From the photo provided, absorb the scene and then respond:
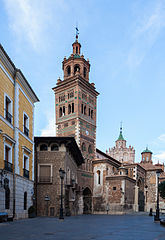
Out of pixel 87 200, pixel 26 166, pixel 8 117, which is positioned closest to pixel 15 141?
pixel 8 117

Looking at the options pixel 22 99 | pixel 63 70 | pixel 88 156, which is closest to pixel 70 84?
pixel 63 70

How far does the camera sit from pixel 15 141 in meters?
20.0

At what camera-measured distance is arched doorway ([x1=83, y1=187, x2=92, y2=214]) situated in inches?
1886

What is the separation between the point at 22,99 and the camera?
73.6 feet

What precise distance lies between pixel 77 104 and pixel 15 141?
2851 cm

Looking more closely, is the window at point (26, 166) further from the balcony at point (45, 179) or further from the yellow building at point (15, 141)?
the balcony at point (45, 179)

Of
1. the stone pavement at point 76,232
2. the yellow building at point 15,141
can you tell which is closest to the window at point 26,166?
the yellow building at point 15,141

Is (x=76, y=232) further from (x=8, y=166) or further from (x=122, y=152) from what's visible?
(x=122, y=152)

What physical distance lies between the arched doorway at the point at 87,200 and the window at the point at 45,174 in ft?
65.4

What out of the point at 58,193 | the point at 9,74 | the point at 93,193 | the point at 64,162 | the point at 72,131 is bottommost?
the point at 93,193

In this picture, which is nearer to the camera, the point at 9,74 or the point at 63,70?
the point at 9,74

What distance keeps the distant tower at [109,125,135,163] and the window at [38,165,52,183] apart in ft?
289

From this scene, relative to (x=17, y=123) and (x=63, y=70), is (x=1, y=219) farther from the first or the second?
(x=63, y=70)

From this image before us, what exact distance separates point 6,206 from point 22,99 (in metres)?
8.60
